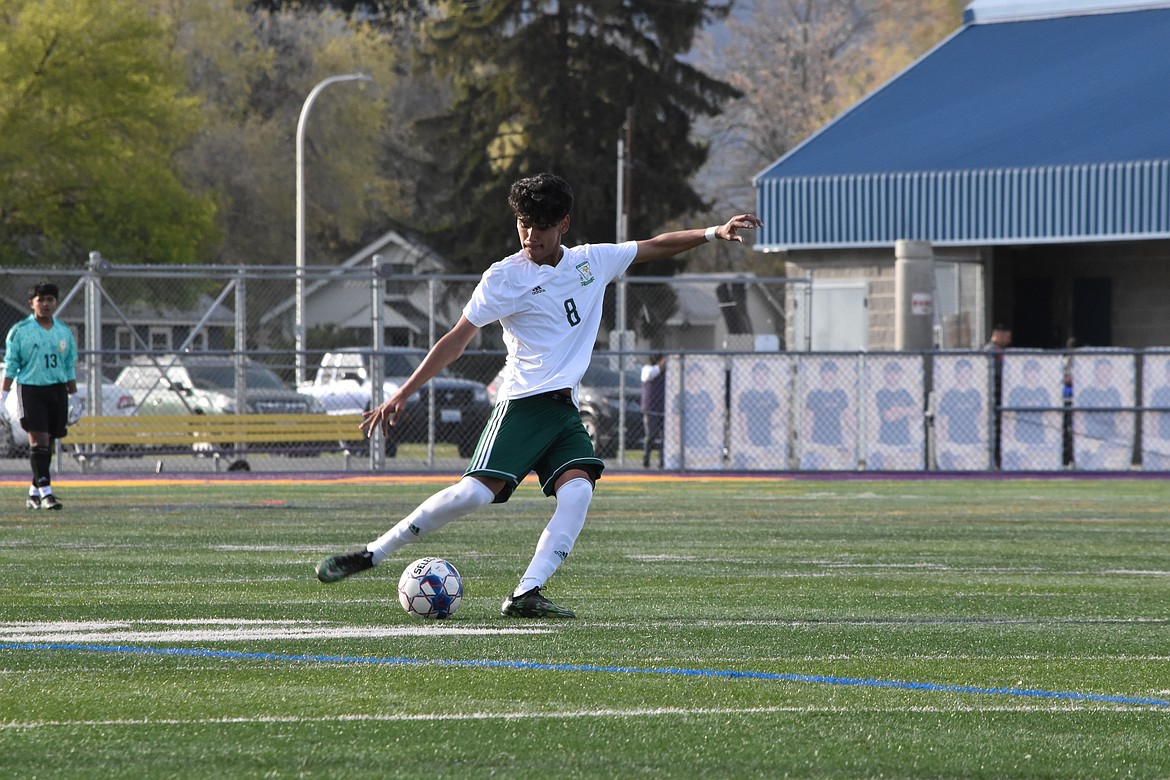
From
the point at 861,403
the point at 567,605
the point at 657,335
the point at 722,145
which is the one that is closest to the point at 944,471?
A: the point at 861,403

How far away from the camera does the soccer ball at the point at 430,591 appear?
8211mm

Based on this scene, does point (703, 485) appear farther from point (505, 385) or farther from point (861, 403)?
point (505, 385)

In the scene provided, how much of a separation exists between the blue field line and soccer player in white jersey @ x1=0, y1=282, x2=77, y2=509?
9022mm

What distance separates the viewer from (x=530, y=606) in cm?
823

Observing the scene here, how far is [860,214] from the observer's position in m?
31.2

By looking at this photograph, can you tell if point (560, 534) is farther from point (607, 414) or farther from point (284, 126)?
point (284, 126)

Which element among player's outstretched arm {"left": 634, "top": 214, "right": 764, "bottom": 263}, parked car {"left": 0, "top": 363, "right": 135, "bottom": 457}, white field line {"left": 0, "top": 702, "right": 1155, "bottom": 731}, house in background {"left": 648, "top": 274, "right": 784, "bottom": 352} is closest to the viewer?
white field line {"left": 0, "top": 702, "right": 1155, "bottom": 731}

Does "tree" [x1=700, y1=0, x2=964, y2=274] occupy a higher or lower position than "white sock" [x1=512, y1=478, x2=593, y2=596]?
higher

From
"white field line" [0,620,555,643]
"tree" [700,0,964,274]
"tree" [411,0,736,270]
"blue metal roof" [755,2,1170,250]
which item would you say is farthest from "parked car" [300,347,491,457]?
"tree" [700,0,964,274]

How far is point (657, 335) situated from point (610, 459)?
20.7 metres

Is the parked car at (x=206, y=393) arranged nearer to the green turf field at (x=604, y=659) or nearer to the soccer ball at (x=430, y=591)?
the green turf field at (x=604, y=659)

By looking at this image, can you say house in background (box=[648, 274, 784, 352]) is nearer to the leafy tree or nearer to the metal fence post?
the leafy tree

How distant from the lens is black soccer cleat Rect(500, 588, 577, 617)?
822 cm

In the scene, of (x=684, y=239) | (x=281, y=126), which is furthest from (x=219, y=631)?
(x=281, y=126)
